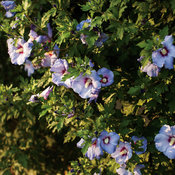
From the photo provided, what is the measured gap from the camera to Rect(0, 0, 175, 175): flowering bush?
1898 mm

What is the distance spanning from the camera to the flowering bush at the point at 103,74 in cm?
190

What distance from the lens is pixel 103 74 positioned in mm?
2080

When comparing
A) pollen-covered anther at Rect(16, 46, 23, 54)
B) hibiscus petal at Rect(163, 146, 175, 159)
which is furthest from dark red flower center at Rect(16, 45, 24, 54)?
hibiscus petal at Rect(163, 146, 175, 159)

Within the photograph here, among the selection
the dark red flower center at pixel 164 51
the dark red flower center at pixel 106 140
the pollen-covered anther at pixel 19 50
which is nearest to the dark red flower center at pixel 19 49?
the pollen-covered anther at pixel 19 50

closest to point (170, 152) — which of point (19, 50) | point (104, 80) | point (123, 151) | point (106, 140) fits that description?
point (123, 151)

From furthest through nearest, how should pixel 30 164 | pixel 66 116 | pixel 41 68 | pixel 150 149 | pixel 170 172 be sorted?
1. pixel 30 164
2. pixel 170 172
3. pixel 41 68
4. pixel 150 149
5. pixel 66 116

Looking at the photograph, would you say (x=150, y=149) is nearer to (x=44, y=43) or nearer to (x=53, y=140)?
(x=44, y=43)

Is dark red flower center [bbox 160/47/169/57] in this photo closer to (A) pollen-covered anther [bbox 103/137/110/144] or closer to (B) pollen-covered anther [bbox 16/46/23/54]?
(A) pollen-covered anther [bbox 103/137/110/144]

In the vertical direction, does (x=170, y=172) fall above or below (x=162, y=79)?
below

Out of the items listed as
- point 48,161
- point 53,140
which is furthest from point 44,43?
point 48,161

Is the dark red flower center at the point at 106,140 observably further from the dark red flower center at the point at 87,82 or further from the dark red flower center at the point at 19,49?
the dark red flower center at the point at 19,49

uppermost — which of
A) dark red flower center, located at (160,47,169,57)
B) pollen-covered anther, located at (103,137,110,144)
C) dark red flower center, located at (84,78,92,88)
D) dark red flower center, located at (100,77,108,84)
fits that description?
dark red flower center, located at (160,47,169,57)

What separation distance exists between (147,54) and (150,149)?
953mm

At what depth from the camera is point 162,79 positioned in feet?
7.00
